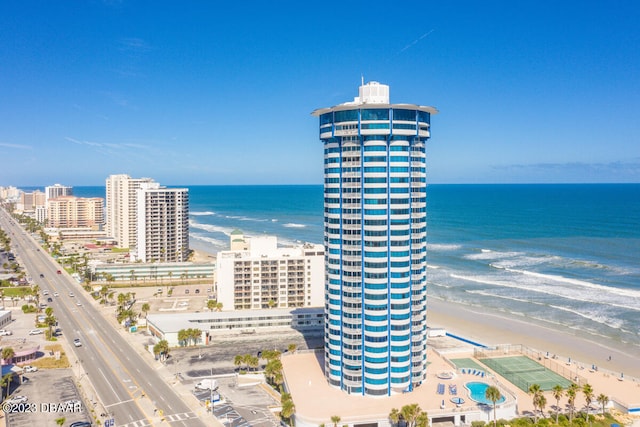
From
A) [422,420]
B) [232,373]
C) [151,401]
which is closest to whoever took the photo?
[422,420]

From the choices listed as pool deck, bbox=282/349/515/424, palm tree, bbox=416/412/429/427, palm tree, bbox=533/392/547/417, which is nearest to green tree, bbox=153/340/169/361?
pool deck, bbox=282/349/515/424

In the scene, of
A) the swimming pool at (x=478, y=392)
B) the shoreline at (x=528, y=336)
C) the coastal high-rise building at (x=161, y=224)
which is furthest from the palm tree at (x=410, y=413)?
the coastal high-rise building at (x=161, y=224)

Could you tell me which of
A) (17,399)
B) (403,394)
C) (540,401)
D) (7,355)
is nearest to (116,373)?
(17,399)

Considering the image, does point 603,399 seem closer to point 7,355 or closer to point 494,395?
point 494,395

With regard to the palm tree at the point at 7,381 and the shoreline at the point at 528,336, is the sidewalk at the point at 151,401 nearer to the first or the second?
the palm tree at the point at 7,381

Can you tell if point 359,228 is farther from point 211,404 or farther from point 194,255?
point 194,255
